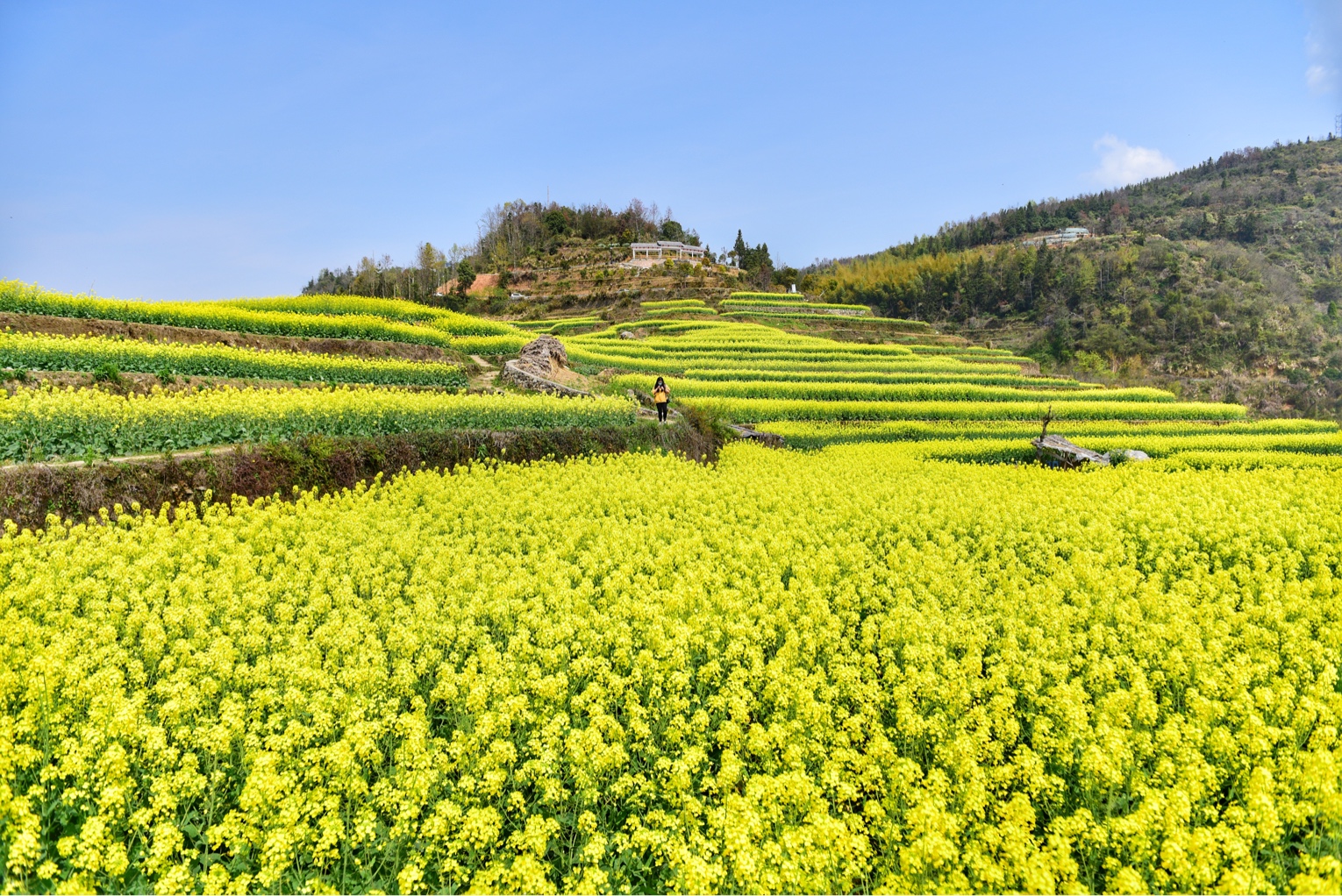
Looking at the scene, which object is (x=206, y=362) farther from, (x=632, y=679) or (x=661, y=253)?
(x=661, y=253)

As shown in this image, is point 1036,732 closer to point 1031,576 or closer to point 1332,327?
point 1031,576

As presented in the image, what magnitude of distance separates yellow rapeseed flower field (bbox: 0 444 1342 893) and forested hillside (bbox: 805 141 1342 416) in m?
47.5

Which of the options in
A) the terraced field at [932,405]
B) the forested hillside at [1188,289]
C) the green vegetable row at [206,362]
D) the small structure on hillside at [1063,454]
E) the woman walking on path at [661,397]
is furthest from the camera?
the forested hillside at [1188,289]

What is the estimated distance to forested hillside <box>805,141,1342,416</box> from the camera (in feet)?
163

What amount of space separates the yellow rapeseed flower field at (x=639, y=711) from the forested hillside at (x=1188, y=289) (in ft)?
156

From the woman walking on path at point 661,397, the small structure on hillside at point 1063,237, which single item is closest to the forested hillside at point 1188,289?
the small structure on hillside at point 1063,237

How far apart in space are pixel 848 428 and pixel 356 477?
18.4 meters

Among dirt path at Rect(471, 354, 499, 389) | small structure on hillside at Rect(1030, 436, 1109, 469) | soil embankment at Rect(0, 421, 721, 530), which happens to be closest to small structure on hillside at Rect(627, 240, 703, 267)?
dirt path at Rect(471, 354, 499, 389)

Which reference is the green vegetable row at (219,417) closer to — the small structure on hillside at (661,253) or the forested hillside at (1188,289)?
the forested hillside at (1188,289)

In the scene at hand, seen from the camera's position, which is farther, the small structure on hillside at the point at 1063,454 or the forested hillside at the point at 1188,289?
the forested hillside at the point at 1188,289

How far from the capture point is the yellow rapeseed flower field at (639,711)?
13.0 feet

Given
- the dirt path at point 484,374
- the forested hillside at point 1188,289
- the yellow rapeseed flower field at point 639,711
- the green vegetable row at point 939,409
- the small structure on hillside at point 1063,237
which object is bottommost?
the yellow rapeseed flower field at point 639,711

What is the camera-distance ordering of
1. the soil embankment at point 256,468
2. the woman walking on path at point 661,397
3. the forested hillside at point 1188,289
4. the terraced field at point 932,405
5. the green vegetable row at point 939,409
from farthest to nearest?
the forested hillside at point 1188,289 < the green vegetable row at point 939,409 < the terraced field at point 932,405 < the woman walking on path at point 661,397 < the soil embankment at point 256,468

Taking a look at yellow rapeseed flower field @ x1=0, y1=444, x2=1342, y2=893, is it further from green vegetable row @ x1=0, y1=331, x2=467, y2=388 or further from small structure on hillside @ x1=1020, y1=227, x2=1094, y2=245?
small structure on hillside @ x1=1020, y1=227, x2=1094, y2=245
